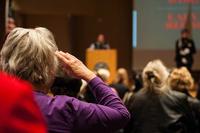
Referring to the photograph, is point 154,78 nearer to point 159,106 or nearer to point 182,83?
point 159,106

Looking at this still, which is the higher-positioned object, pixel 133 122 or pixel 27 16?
pixel 27 16

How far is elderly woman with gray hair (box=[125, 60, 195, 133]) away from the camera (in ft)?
13.2

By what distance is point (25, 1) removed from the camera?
41.3 ft

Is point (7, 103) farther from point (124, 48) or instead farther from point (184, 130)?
point (124, 48)

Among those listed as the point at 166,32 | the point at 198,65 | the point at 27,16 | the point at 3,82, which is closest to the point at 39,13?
the point at 27,16

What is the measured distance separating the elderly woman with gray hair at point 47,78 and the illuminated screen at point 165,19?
10.6 meters

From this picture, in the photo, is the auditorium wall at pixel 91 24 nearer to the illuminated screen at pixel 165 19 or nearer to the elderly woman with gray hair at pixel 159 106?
the illuminated screen at pixel 165 19

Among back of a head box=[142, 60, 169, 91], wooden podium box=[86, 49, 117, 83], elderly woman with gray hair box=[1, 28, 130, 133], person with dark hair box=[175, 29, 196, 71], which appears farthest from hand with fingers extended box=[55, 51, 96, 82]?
person with dark hair box=[175, 29, 196, 71]

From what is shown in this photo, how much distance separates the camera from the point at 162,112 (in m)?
4.04

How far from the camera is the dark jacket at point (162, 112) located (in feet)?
13.2

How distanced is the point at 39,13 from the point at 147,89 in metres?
9.40

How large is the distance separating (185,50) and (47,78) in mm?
10166

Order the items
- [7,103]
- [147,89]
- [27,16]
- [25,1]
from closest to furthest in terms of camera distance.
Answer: [7,103] < [147,89] < [25,1] < [27,16]

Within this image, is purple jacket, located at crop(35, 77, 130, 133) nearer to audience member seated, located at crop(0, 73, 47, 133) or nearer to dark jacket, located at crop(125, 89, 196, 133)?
audience member seated, located at crop(0, 73, 47, 133)
